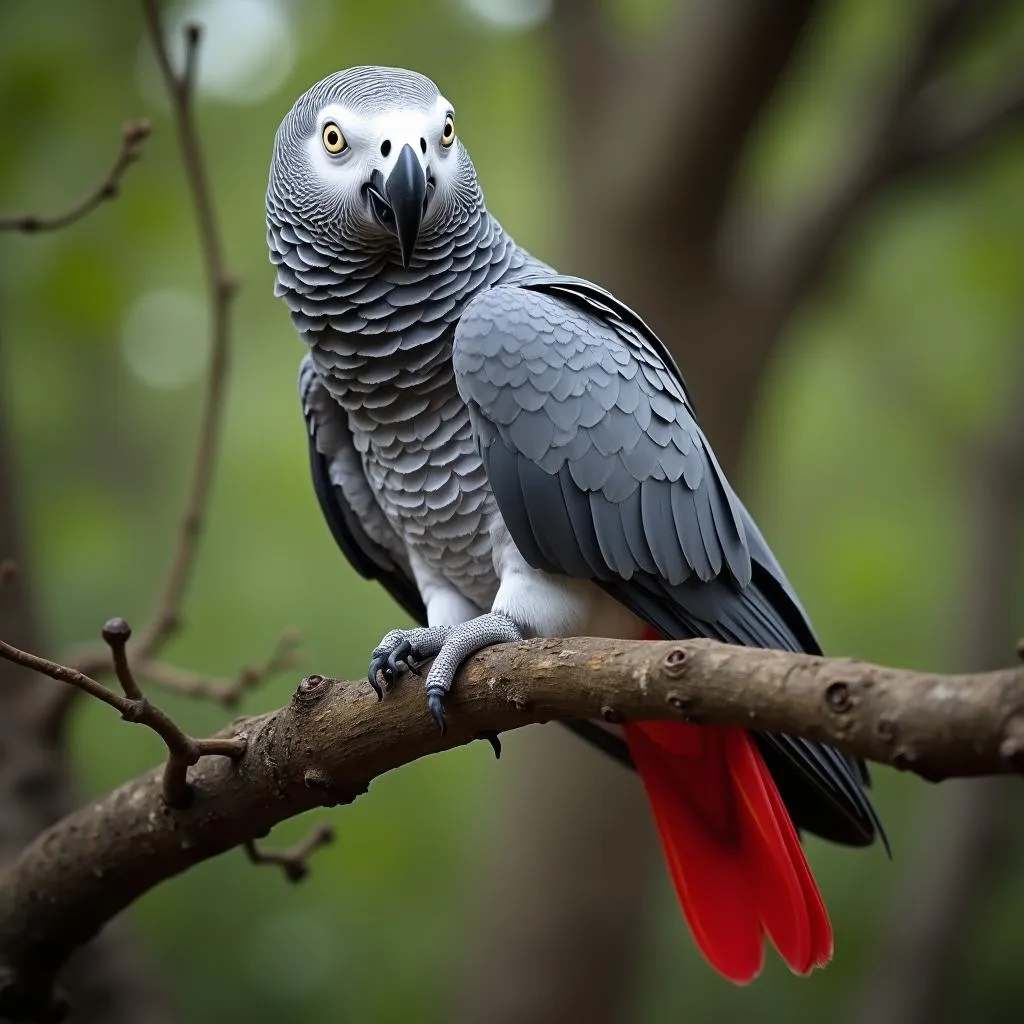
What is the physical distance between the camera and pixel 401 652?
149 centimetres

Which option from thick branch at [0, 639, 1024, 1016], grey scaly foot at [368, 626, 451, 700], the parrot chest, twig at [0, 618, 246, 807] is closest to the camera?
thick branch at [0, 639, 1024, 1016]

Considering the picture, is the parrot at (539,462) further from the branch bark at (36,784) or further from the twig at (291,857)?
the branch bark at (36,784)

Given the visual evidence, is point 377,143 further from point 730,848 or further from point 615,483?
point 730,848

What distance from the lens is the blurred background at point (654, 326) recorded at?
10.5 feet

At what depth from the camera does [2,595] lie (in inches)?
88.0

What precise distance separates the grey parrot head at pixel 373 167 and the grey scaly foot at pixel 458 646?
0.50 meters

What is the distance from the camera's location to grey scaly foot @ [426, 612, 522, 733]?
1.37m

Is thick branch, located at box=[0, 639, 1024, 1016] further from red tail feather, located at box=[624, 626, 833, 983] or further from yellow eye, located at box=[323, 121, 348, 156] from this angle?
yellow eye, located at box=[323, 121, 348, 156]

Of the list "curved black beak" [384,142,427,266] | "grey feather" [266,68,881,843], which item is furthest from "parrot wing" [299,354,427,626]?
"curved black beak" [384,142,427,266]

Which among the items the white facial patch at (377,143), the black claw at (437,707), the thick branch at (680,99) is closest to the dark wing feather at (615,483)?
the white facial patch at (377,143)

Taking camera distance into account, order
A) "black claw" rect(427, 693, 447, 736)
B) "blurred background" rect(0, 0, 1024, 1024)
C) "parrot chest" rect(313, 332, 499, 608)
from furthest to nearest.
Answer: "blurred background" rect(0, 0, 1024, 1024), "parrot chest" rect(313, 332, 499, 608), "black claw" rect(427, 693, 447, 736)

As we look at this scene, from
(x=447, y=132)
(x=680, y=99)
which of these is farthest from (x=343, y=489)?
(x=680, y=99)

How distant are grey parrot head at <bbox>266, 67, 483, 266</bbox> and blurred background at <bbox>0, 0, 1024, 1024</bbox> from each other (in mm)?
1095

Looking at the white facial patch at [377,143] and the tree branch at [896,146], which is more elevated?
the tree branch at [896,146]
